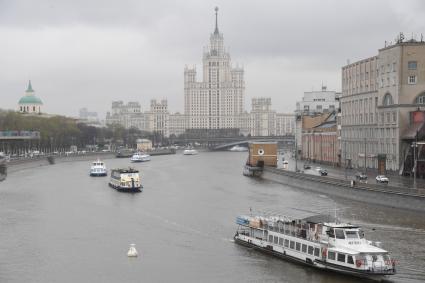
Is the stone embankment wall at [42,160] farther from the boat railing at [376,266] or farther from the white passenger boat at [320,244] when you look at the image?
the boat railing at [376,266]

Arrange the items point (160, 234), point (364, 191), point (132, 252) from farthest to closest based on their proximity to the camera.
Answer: point (364, 191)
point (160, 234)
point (132, 252)

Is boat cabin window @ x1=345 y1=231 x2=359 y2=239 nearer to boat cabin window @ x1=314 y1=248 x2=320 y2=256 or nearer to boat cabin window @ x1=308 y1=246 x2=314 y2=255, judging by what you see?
boat cabin window @ x1=314 y1=248 x2=320 y2=256

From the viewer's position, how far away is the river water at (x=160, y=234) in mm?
31875

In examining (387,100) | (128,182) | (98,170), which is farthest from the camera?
(98,170)

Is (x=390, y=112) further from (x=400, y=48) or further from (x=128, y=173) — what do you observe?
(x=128, y=173)

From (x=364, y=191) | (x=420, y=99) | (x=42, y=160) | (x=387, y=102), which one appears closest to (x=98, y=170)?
(x=42, y=160)

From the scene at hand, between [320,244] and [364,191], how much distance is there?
23783 mm

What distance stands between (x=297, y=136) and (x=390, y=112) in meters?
56.9

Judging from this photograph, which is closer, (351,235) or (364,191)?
(351,235)

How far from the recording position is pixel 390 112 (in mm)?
68500

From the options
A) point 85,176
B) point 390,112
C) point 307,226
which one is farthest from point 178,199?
point 85,176

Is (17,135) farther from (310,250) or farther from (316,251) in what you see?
(316,251)

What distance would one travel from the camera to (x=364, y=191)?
5478 centimetres

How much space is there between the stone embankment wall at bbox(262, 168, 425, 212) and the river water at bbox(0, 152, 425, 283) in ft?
3.07
